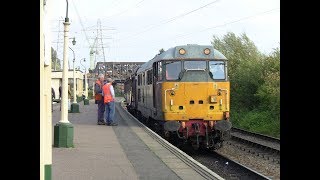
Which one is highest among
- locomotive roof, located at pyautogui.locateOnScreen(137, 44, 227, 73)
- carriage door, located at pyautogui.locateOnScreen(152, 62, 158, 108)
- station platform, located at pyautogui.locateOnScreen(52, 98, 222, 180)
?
locomotive roof, located at pyautogui.locateOnScreen(137, 44, 227, 73)

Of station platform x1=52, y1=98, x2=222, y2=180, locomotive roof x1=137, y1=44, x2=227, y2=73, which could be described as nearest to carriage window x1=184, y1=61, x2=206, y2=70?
locomotive roof x1=137, y1=44, x2=227, y2=73

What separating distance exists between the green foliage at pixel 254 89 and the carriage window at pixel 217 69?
890 cm

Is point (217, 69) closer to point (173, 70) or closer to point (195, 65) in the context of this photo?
point (195, 65)

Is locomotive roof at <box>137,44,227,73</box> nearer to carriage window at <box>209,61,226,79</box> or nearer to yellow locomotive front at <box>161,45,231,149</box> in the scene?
carriage window at <box>209,61,226,79</box>

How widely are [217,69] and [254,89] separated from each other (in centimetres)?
1668

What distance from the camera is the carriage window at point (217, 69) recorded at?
15.8 metres

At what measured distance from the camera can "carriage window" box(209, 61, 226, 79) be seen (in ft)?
51.9

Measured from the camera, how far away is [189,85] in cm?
1535
